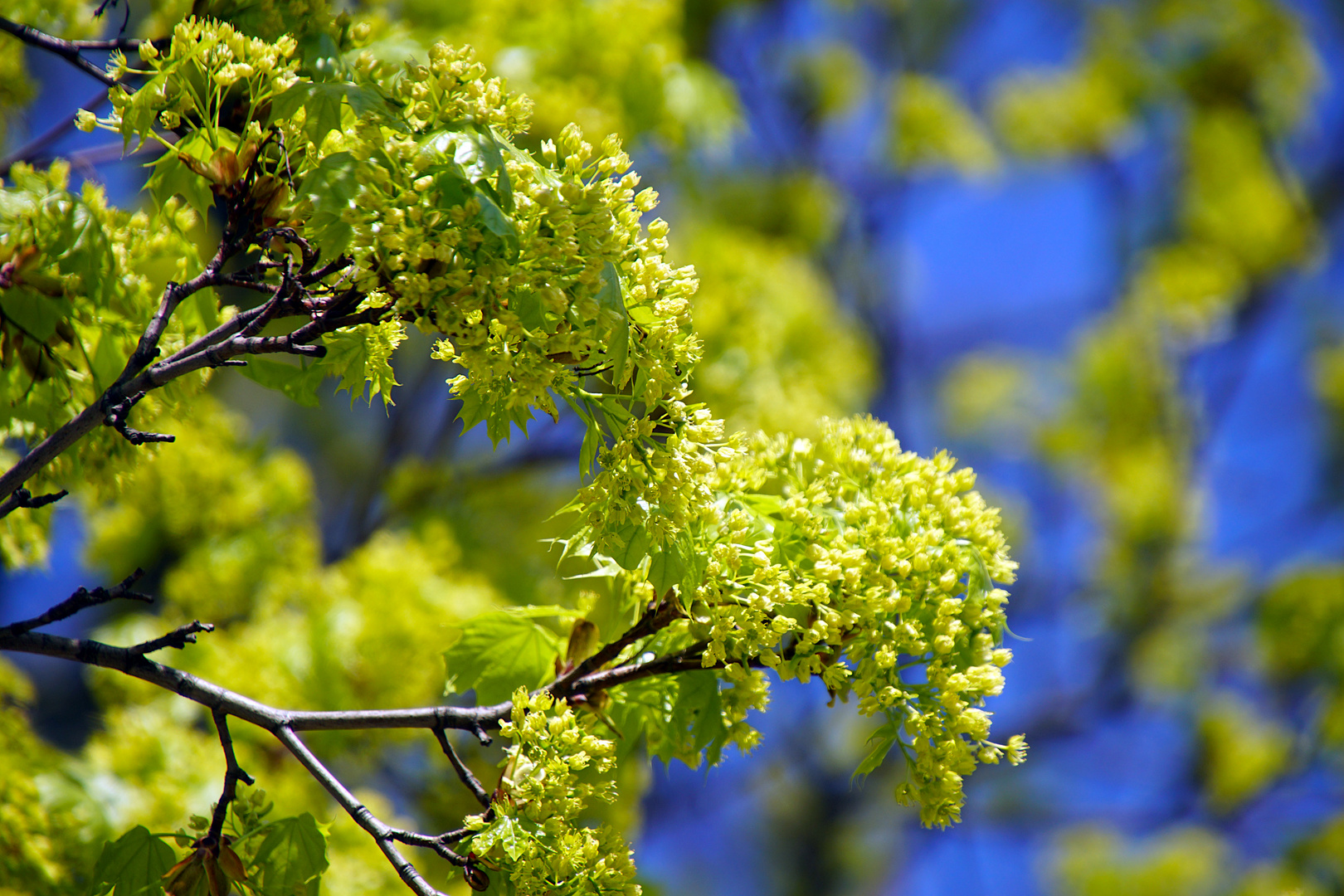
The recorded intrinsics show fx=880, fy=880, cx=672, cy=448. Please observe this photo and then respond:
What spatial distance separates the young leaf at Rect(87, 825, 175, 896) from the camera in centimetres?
166

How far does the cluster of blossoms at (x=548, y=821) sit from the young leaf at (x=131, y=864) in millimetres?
649

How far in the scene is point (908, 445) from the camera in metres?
7.96

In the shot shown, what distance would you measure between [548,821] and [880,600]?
0.70 meters

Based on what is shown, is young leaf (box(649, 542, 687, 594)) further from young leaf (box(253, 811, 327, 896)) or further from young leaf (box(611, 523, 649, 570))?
young leaf (box(253, 811, 327, 896))

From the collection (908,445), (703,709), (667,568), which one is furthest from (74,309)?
(908,445)

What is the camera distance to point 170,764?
3.26m

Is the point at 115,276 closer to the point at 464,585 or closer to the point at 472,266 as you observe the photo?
the point at 472,266

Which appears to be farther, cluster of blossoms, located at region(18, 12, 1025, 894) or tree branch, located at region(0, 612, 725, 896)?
tree branch, located at region(0, 612, 725, 896)

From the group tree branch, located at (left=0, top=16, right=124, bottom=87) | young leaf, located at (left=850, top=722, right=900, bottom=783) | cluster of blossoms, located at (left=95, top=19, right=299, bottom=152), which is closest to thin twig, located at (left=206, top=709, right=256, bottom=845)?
cluster of blossoms, located at (left=95, top=19, right=299, bottom=152)

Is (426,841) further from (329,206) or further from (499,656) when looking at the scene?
(329,206)

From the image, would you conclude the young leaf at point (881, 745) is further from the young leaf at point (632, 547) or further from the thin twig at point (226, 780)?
the thin twig at point (226, 780)

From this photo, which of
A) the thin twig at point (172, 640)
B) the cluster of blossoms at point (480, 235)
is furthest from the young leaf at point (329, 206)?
the thin twig at point (172, 640)

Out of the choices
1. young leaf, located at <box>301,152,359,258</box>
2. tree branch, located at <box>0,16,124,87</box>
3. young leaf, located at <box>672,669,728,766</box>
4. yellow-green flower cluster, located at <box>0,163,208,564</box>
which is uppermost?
tree branch, located at <box>0,16,124,87</box>

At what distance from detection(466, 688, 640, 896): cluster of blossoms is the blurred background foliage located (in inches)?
68.5
